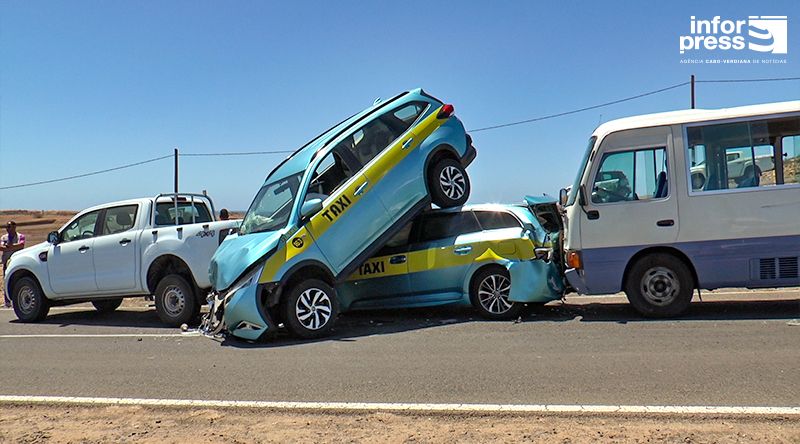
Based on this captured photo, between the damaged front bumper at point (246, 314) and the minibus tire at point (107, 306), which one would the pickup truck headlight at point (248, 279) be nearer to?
the damaged front bumper at point (246, 314)

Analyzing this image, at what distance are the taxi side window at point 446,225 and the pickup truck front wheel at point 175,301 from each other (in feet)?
12.4

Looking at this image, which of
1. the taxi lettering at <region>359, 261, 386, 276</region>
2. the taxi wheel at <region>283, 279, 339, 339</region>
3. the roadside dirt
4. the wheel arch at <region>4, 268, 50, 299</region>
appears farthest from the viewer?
the wheel arch at <region>4, 268, 50, 299</region>

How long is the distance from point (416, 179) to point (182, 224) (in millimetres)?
4324

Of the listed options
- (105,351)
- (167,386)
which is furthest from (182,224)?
(167,386)

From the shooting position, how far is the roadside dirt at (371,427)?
14.6ft

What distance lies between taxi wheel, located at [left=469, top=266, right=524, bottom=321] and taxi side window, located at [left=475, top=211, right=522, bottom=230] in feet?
2.11

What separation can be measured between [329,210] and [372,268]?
4.41 ft

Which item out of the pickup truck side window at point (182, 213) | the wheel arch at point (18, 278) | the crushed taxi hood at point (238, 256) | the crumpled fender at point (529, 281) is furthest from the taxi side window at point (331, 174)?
the wheel arch at point (18, 278)

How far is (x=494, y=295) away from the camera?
929 cm

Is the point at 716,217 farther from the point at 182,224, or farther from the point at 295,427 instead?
the point at 182,224

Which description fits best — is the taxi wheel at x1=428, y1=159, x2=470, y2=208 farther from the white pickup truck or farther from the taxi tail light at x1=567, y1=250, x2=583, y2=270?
the white pickup truck

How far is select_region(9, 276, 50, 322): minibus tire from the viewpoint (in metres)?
12.1

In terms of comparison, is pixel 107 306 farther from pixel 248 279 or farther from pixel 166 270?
pixel 248 279

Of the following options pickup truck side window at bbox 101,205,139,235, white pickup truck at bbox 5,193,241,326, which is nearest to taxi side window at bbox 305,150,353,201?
white pickup truck at bbox 5,193,241,326
